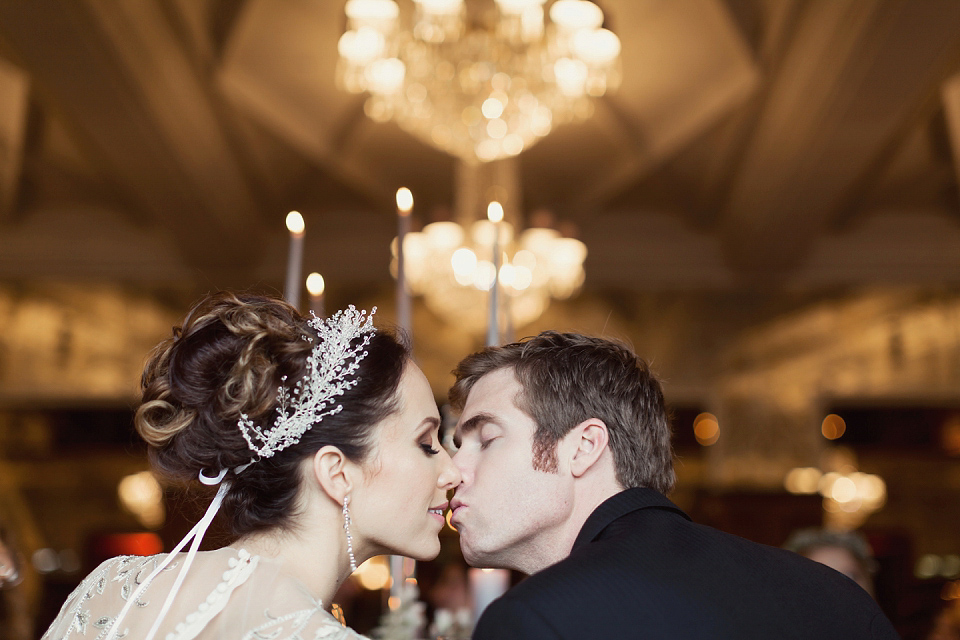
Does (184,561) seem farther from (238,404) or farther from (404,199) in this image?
(404,199)

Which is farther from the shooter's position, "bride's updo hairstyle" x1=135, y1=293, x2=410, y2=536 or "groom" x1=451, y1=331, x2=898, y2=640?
"bride's updo hairstyle" x1=135, y1=293, x2=410, y2=536

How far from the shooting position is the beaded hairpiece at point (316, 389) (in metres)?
1.86

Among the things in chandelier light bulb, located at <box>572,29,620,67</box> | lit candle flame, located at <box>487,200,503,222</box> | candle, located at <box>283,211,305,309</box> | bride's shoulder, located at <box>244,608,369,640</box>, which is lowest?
bride's shoulder, located at <box>244,608,369,640</box>

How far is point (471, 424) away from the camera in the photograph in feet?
7.27

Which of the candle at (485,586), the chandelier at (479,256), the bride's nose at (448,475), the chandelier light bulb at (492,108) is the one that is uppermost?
the chandelier light bulb at (492,108)

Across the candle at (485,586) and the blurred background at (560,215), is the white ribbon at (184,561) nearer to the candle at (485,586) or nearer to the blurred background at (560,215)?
the candle at (485,586)

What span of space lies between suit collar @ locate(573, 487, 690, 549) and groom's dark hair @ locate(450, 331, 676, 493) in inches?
8.5

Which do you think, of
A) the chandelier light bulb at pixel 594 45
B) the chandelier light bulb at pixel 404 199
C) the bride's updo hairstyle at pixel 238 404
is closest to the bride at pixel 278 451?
the bride's updo hairstyle at pixel 238 404

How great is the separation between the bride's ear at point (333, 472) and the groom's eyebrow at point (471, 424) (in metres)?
0.38

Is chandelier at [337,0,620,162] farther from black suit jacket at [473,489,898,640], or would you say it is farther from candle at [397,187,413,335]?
black suit jacket at [473,489,898,640]

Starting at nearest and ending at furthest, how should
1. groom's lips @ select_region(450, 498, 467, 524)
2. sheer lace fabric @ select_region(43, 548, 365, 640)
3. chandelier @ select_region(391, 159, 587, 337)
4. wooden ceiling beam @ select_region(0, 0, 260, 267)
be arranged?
sheer lace fabric @ select_region(43, 548, 365, 640) → groom's lips @ select_region(450, 498, 467, 524) → wooden ceiling beam @ select_region(0, 0, 260, 267) → chandelier @ select_region(391, 159, 587, 337)

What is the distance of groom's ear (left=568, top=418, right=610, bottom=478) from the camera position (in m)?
2.10

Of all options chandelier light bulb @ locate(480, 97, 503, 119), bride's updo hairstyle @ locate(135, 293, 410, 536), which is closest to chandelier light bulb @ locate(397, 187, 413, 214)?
bride's updo hairstyle @ locate(135, 293, 410, 536)

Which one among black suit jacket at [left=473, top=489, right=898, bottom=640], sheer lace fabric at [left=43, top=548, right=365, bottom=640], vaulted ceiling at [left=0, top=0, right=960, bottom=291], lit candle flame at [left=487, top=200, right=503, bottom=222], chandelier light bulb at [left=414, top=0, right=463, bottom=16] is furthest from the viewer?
vaulted ceiling at [left=0, top=0, right=960, bottom=291]
